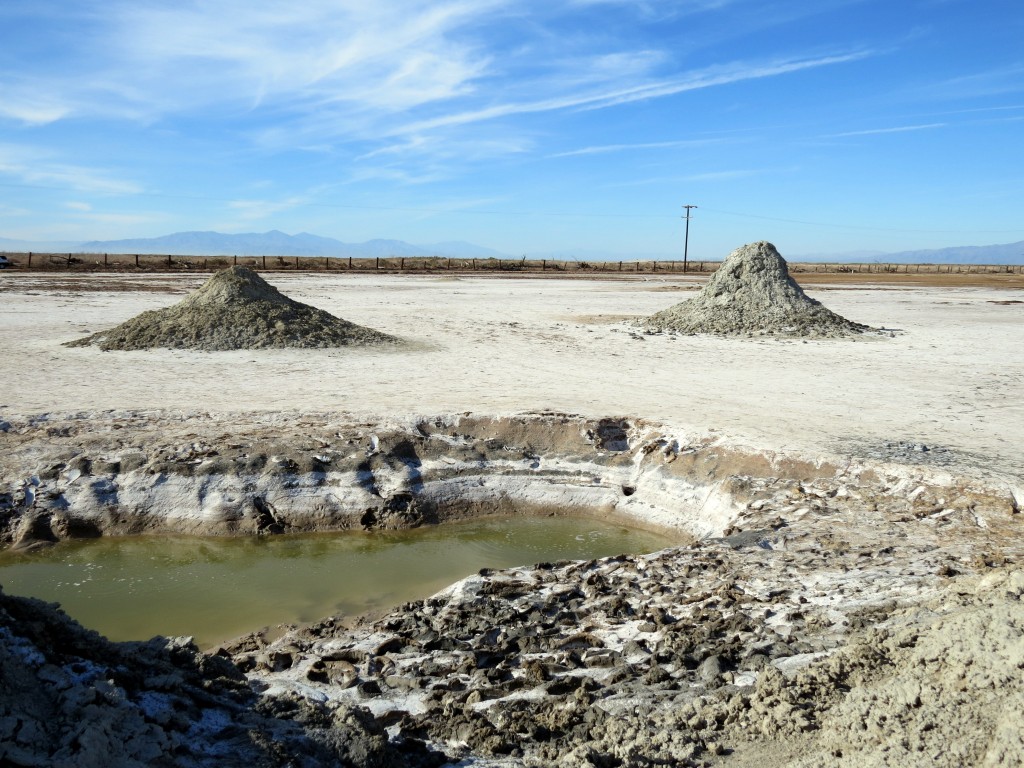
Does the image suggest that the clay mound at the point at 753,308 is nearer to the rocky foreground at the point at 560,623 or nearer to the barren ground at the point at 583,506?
the barren ground at the point at 583,506

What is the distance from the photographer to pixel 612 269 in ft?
215

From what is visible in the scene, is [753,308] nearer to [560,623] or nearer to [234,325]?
[234,325]

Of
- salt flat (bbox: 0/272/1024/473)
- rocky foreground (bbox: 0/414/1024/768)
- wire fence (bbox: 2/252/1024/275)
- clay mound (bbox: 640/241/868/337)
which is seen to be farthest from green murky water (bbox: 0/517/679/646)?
wire fence (bbox: 2/252/1024/275)

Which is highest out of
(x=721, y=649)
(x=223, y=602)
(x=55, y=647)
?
(x=55, y=647)

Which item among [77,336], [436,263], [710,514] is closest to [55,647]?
[710,514]

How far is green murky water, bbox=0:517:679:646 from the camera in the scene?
659cm

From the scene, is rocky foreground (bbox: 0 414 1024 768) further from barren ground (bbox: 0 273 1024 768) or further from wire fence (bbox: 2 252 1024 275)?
wire fence (bbox: 2 252 1024 275)

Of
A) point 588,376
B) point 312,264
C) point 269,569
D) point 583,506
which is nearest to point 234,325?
point 588,376

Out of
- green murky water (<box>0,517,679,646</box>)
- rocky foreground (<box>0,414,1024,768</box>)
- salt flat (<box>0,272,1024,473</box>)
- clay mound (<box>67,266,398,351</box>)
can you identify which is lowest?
green murky water (<box>0,517,679,646</box>)

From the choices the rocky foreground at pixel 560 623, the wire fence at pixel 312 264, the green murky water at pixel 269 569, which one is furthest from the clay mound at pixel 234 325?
the wire fence at pixel 312 264

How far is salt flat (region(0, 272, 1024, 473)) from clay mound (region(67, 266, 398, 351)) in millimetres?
618

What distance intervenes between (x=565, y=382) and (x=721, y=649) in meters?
7.95

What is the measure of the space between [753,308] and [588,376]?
880 centimetres

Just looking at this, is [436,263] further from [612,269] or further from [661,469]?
[661,469]
